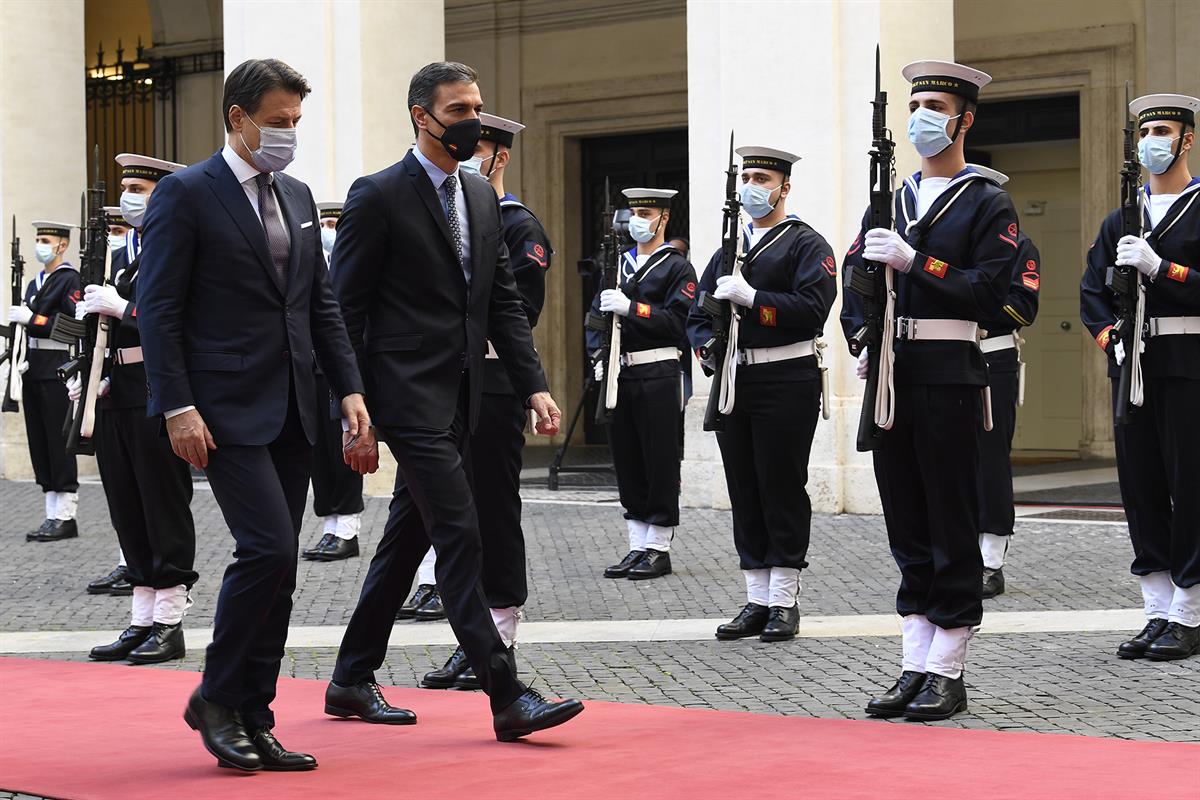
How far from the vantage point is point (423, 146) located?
541 cm

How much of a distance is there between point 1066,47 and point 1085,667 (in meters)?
10.7

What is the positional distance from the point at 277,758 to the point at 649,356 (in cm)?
511

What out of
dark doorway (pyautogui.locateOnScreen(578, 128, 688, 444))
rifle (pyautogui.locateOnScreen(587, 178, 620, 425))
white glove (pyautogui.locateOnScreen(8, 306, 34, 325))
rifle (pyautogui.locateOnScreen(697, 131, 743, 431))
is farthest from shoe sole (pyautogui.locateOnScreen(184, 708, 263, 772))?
dark doorway (pyautogui.locateOnScreen(578, 128, 688, 444))

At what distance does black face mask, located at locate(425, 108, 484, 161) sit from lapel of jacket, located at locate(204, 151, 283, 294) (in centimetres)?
65

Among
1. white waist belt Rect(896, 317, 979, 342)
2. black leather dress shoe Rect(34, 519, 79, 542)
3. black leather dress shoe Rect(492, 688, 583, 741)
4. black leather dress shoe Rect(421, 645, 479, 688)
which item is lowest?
black leather dress shoe Rect(34, 519, 79, 542)

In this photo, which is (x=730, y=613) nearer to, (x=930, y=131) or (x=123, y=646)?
(x=123, y=646)

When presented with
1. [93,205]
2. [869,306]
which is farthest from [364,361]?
[93,205]

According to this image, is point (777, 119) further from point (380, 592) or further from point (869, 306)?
point (380, 592)

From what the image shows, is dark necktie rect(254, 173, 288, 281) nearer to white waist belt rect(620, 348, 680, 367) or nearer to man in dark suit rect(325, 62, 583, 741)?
man in dark suit rect(325, 62, 583, 741)

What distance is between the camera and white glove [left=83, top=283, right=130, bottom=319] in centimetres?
768

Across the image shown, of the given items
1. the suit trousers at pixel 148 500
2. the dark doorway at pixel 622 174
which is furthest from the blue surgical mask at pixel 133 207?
the dark doorway at pixel 622 174

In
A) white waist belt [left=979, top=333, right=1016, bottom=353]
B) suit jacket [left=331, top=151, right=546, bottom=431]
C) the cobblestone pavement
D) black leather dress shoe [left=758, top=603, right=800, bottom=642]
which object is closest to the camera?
suit jacket [left=331, top=151, right=546, bottom=431]

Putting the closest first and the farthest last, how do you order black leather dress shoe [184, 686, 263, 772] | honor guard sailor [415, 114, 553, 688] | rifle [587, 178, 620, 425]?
black leather dress shoe [184, 686, 263, 772] < honor guard sailor [415, 114, 553, 688] < rifle [587, 178, 620, 425]

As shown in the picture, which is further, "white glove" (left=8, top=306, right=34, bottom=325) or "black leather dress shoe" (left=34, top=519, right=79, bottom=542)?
"white glove" (left=8, top=306, right=34, bottom=325)
